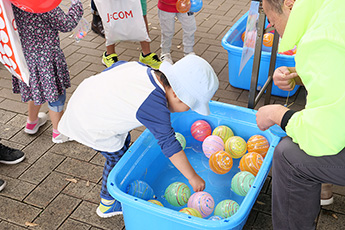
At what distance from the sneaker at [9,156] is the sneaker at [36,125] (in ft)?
0.97

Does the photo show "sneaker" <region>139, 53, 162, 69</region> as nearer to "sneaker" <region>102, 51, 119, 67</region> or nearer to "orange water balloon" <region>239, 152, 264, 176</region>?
"sneaker" <region>102, 51, 119, 67</region>

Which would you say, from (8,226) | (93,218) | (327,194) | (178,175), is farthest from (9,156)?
(327,194)

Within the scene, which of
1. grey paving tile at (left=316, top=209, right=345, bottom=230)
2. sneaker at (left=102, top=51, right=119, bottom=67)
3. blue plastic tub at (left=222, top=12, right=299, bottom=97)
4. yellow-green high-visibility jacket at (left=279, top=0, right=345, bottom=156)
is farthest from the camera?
sneaker at (left=102, top=51, right=119, bottom=67)

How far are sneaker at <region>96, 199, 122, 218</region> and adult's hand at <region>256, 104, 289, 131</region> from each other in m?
1.06

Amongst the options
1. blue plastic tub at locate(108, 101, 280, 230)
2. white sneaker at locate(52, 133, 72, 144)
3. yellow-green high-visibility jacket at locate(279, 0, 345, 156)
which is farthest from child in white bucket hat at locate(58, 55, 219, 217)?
white sneaker at locate(52, 133, 72, 144)

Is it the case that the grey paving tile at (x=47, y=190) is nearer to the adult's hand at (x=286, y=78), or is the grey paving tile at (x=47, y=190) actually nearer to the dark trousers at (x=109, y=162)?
the dark trousers at (x=109, y=162)

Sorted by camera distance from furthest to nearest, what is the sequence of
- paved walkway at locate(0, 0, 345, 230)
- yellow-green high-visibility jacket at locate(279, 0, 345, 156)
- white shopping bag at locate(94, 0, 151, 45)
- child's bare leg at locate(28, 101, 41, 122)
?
white shopping bag at locate(94, 0, 151, 45), child's bare leg at locate(28, 101, 41, 122), paved walkway at locate(0, 0, 345, 230), yellow-green high-visibility jacket at locate(279, 0, 345, 156)

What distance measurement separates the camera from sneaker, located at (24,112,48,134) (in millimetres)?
3230

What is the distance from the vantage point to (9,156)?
2.94 m

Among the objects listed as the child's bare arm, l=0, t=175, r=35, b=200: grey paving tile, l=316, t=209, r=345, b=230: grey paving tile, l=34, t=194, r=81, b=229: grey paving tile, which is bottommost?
l=316, t=209, r=345, b=230: grey paving tile

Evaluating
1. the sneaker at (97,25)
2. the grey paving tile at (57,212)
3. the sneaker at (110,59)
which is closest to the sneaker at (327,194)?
the grey paving tile at (57,212)

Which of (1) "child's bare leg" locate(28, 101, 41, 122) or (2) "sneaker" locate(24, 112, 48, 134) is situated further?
(2) "sneaker" locate(24, 112, 48, 134)

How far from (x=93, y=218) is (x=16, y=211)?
53 centimetres

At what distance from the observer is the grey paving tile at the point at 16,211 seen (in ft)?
8.31
